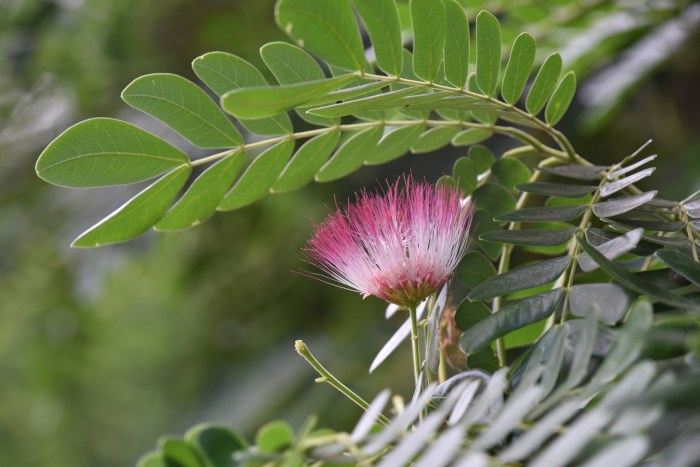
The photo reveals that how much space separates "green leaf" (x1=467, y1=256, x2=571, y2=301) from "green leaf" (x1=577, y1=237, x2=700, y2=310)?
0.04 meters

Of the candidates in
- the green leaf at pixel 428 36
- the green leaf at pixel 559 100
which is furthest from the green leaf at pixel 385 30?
the green leaf at pixel 559 100

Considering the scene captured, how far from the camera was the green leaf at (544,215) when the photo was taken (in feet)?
1.24

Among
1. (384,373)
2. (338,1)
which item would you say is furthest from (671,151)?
(338,1)

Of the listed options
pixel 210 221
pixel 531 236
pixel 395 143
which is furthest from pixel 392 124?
pixel 210 221

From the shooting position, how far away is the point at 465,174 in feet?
1.44

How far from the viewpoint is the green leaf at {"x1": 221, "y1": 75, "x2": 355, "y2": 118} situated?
297 millimetres

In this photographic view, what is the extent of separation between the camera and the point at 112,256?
1.43m

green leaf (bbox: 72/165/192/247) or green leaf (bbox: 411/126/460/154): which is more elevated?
green leaf (bbox: 411/126/460/154)

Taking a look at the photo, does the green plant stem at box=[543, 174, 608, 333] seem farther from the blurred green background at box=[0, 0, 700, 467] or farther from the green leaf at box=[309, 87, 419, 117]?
the blurred green background at box=[0, 0, 700, 467]

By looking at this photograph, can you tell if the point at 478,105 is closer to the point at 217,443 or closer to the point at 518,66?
the point at 518,66

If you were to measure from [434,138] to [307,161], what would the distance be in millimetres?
82

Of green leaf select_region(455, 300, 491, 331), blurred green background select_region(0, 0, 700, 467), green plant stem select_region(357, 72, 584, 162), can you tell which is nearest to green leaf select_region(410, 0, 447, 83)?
green plant stem select_region(357, 72, 584, 162)

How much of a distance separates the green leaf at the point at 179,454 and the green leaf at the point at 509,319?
0.43 feet

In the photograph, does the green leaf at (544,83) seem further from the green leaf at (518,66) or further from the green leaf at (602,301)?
the green leaf at (602,301)
